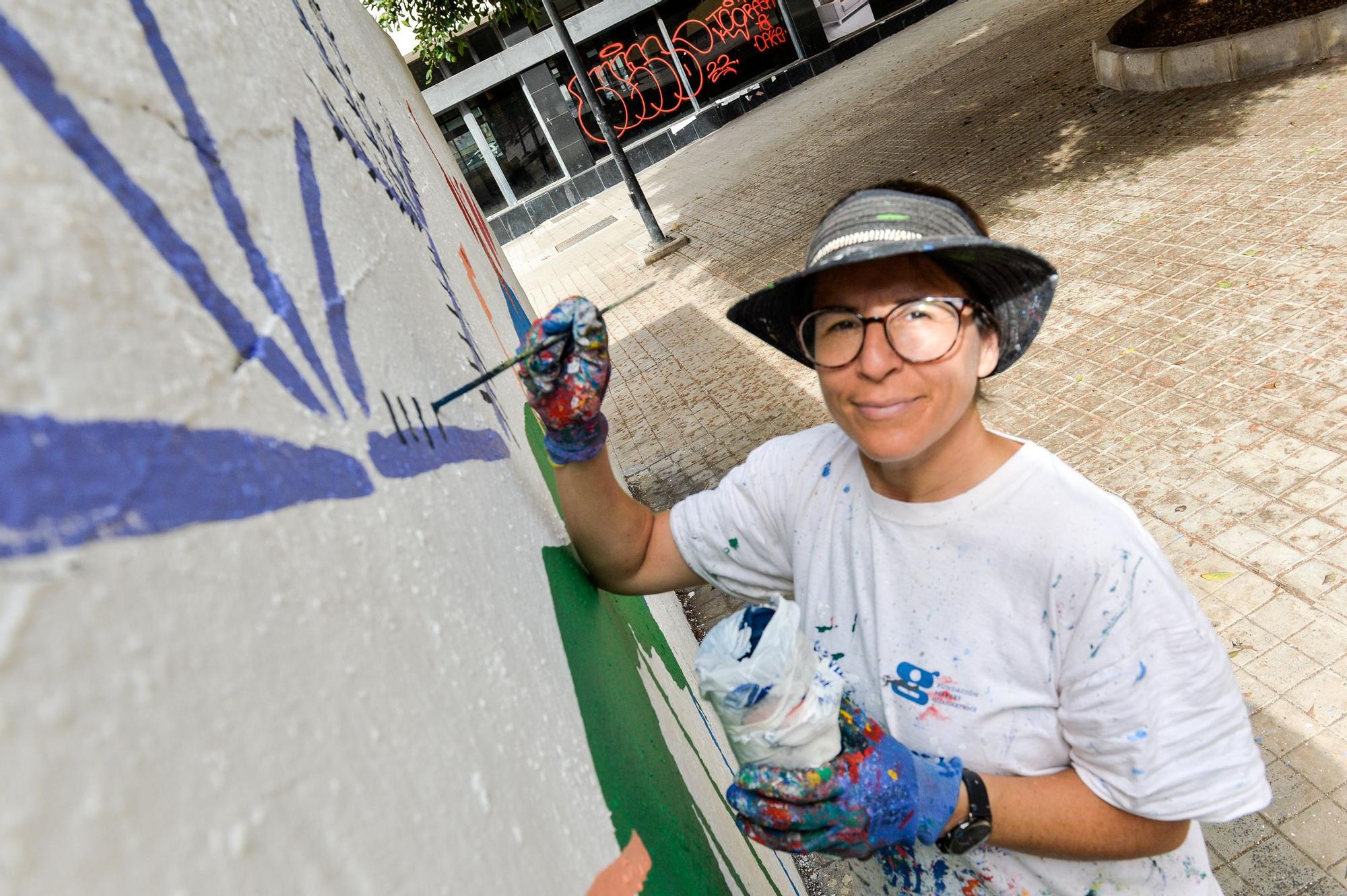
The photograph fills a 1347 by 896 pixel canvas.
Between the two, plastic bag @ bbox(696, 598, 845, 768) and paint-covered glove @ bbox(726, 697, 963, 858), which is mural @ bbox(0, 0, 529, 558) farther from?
paint-covered glove @ bbox(726, 697, 963, 858)

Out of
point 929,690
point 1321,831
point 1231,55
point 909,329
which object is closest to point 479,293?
point 909,329

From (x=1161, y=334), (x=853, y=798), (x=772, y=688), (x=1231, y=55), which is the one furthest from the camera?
(x=1231, y=55)

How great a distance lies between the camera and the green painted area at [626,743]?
1324mm

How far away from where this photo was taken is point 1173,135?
296 inches

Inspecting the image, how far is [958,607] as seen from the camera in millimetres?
1533

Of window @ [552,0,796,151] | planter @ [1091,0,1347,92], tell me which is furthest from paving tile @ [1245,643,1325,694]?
window @ [552,0,796,151]

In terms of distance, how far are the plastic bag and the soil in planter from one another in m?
9.61

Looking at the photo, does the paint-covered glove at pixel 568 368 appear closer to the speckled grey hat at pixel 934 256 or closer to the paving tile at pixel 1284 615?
the speckled grey hat at pixel 934 256

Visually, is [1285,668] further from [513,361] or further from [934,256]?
[513,361]

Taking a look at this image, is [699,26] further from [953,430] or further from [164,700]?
[164,700]

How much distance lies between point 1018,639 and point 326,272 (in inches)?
48.6

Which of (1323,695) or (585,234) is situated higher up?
(585,234)

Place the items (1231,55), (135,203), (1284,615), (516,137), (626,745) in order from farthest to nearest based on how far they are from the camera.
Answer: (516,137) < (1231,55) < (1284,615) < (626,745) < (135,203)

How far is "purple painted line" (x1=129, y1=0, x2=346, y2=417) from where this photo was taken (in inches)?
29.8
